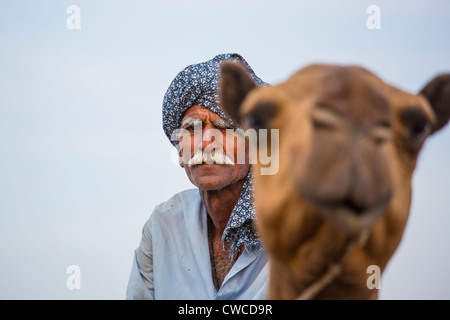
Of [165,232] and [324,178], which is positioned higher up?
[324,178]

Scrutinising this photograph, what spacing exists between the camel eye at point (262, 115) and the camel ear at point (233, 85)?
0.54 metres

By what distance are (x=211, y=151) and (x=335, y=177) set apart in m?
2.41

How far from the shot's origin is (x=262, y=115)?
193 cm

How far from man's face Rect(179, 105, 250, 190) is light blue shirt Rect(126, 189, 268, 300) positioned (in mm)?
501

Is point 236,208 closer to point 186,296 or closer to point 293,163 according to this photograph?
point 186,296

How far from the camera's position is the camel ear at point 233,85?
98.7 inches

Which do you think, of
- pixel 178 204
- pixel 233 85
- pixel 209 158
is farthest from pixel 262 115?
pixel 178 204

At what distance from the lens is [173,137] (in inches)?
174

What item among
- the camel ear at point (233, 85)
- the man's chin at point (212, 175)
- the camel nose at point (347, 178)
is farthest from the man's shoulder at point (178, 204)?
the camel nose at point (347, 178)

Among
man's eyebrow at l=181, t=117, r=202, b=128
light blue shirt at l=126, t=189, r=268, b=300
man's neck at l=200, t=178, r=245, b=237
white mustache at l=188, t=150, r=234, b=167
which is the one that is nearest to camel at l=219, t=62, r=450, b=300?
light blue shirt at l=126, t=189, r=268, b=300

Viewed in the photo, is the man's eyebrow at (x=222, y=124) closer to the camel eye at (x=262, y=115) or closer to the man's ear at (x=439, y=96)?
the man's ear at (x=439, y=96)

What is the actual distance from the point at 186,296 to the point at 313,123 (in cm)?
270
